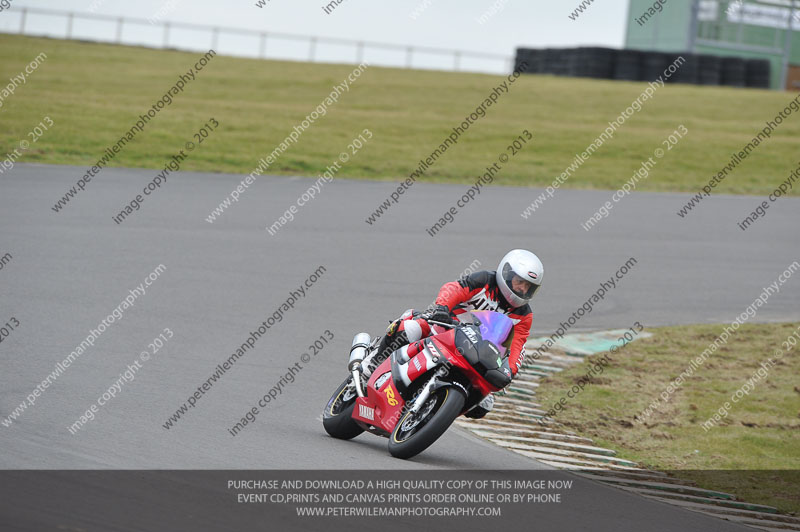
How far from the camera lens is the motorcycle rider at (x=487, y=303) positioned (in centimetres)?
754

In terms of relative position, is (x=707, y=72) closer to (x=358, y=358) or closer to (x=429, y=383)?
(x=358, y=358)

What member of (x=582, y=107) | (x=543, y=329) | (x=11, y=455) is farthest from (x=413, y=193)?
(x=582, y=107)

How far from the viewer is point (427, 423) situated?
7090mm

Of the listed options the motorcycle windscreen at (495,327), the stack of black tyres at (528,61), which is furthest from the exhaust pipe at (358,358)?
the stack of black tyres at (528,61)

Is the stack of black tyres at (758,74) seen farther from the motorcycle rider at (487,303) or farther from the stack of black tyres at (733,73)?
the motorcycle rider at (487,303)

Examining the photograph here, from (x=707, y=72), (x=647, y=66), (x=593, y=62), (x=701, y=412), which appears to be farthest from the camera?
(x=707, y=72)

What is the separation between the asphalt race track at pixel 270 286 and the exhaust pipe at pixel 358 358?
0.48m

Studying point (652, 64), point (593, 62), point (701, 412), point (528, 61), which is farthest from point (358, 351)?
point (528, 61)

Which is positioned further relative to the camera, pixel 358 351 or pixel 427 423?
pixel 358 351

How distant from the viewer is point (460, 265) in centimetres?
1552

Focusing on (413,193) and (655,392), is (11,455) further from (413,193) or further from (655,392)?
(413,193)

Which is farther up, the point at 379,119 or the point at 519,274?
the point at 519,274

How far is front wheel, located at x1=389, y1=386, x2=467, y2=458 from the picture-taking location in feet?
22.8

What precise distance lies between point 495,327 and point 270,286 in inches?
248
